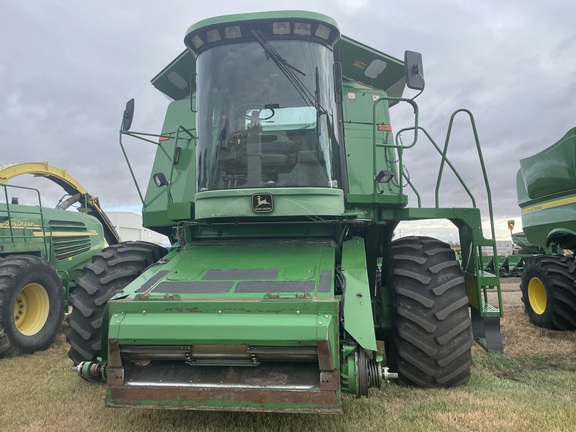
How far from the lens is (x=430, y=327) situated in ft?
11.4

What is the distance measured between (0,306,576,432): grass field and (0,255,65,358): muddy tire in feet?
4.38

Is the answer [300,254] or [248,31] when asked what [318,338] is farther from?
[248,31]

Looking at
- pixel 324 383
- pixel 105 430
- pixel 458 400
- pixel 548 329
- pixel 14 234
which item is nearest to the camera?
pixel 324 383

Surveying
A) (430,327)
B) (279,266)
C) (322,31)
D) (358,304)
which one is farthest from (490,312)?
(322,31)

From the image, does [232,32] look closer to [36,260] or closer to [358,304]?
[358,304]

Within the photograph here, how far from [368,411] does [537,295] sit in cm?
504

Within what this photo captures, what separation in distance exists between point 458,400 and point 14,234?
21.7ft

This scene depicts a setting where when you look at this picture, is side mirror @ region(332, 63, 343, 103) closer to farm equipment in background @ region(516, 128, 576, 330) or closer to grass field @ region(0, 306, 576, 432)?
grass field @ region(0, 306, 576, 432)

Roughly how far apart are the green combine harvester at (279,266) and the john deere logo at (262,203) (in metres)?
Result: 0.01

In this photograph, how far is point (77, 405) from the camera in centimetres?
352

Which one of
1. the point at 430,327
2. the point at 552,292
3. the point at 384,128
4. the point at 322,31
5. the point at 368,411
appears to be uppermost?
the point at 322,31

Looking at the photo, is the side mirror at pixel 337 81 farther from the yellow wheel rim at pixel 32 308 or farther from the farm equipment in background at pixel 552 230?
the yellow wheel rim at pixel 32 308

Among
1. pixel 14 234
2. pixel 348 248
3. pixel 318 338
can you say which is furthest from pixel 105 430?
pixel 14 234

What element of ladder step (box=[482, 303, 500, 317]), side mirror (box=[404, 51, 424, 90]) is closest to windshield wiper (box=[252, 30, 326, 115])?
side mirror (box=[404, 51, 424, 90])
